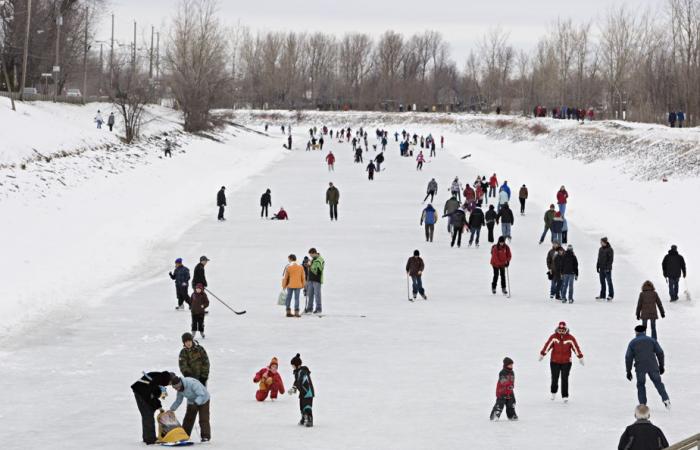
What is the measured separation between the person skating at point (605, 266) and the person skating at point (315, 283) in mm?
5065

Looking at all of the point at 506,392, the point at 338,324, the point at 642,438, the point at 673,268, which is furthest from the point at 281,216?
the point at 642,438

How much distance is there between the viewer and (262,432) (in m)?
11.2

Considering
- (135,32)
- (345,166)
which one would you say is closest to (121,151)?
(345,166)

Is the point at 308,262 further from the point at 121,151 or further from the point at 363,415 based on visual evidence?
the point at 121,151

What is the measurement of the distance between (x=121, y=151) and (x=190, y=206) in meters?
14.3

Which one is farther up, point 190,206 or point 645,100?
point 645,100

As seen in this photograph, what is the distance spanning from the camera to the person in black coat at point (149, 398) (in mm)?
10555

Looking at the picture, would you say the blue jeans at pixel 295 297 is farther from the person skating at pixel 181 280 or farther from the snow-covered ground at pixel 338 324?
the person skating at pixel 181 280

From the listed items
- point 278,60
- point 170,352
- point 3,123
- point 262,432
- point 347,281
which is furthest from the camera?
point 278,60

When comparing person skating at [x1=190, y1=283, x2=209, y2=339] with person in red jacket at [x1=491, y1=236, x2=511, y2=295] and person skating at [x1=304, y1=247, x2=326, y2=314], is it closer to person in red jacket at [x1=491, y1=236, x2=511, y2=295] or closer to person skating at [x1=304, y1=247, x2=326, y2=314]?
person skating at [x1=304, y1=247, x2=326, y2=314]

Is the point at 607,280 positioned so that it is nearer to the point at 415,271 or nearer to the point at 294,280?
the point at 415,271

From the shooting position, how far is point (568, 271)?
19281 mm

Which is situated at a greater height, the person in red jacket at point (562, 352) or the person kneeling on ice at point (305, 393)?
the person in red jacket at point (562, 352)

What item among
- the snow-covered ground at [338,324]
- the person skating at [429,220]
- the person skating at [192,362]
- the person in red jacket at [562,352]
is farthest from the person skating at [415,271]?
the person skating at [192,362]
